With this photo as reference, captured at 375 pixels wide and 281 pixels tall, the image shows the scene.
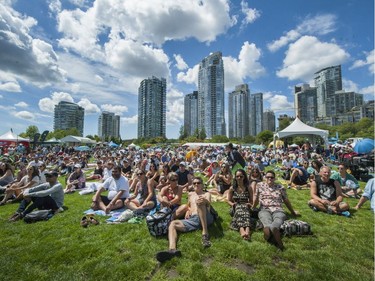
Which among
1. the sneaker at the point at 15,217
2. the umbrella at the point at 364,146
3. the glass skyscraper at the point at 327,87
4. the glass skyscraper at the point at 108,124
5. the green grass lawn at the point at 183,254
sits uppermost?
the glass skyscraper at the point at 327,87

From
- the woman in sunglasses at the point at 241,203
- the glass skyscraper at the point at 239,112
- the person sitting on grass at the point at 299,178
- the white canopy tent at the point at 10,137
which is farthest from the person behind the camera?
the glass skyscraper at the point at 239,112

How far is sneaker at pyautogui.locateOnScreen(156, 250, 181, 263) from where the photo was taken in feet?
10.8

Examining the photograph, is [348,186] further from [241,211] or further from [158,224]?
[158,224]

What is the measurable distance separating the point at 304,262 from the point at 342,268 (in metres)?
0.50

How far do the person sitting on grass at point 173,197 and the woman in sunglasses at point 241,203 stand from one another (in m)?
1.20

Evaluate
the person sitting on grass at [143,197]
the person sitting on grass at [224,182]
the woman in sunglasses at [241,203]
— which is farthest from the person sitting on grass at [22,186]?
the woman in sunglasses at [241,203]

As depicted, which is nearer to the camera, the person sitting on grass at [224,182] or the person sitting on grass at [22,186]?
the person sitting on grass at [22,186]

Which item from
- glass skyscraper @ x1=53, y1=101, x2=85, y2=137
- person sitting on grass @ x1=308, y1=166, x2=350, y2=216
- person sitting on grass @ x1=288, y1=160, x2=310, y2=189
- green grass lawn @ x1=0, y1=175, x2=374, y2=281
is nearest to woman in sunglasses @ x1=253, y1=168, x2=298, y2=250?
green grass lawn @ x1=0, y1=175, x2=374, y2=281

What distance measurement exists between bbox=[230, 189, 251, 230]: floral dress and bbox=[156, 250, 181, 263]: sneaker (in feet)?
5.16

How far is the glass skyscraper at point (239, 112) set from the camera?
399 feet

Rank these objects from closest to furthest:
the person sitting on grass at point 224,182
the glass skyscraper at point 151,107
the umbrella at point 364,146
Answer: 1. the person sitting on grass at point 224,182
2. the umbrella at point 364,146
3. the glass skyscraper at point 151,107

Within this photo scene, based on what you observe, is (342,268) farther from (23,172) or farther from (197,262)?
(23,172)

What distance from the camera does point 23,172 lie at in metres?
8.75

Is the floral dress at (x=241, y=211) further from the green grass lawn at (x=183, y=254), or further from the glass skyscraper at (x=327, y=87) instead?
the glass skyscraper at (x=327, y=87)
